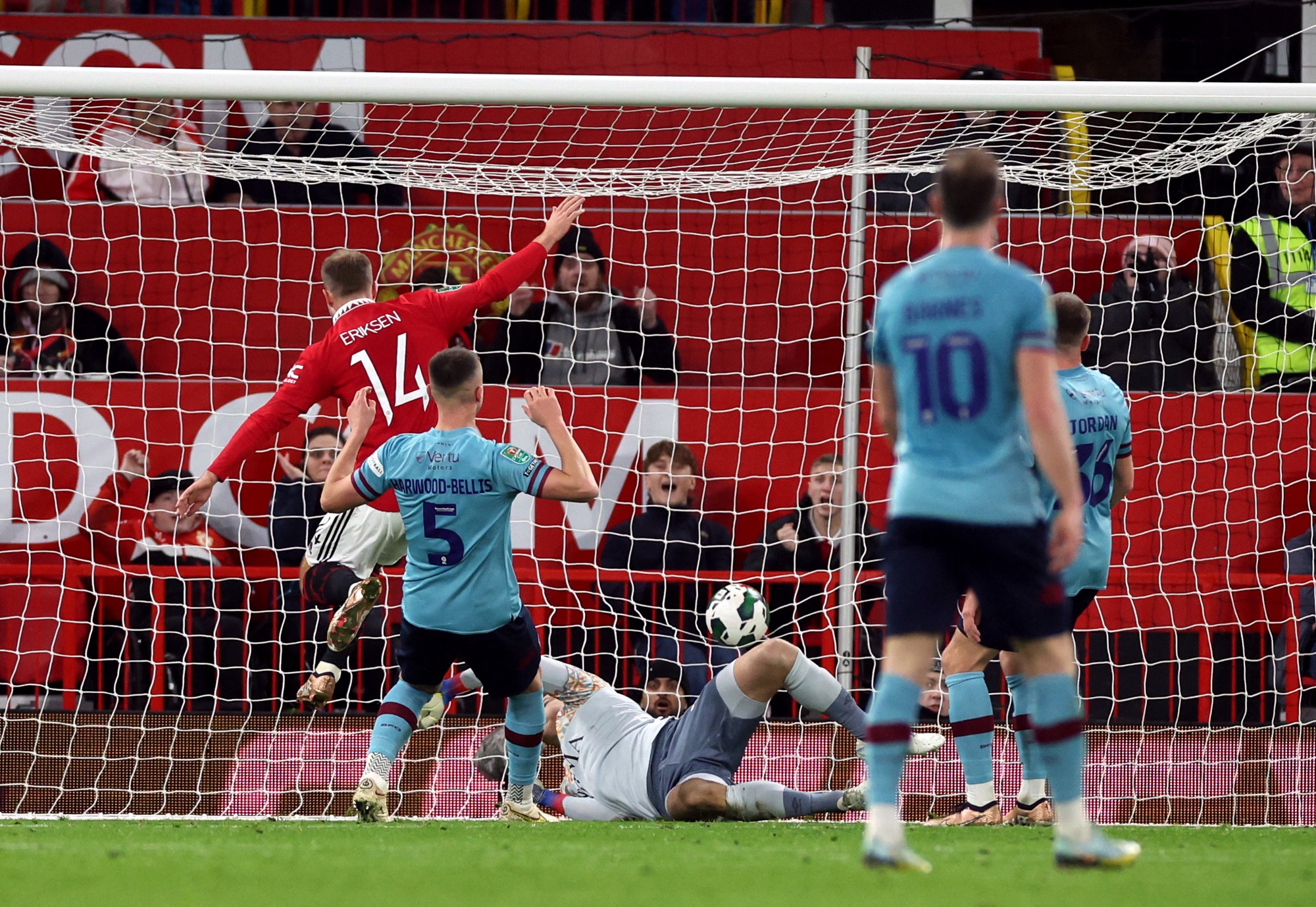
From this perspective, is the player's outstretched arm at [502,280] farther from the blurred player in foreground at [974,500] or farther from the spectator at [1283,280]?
the spectator at [1283,280]

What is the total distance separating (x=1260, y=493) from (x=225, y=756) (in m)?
6.00

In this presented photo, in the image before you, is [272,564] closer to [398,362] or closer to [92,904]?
[398,362]

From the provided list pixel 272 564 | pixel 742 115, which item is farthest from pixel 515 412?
pixel 742 115

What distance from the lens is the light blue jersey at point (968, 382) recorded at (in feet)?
10.8

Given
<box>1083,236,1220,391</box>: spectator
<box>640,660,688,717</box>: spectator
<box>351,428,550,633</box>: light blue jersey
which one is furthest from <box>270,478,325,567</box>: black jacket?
<box>1083,236,1220,391</box>: spectator

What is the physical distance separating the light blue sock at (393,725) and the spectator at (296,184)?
4.67m

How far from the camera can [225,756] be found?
717cm

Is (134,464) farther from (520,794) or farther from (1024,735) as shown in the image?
(1024,735)

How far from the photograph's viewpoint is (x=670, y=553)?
816cm

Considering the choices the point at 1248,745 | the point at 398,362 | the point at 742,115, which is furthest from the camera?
the point at 742,115

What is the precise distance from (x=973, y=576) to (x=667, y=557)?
15.8 ft

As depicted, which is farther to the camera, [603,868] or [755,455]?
[755,455]

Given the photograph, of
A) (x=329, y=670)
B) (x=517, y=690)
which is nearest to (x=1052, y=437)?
(x=517, y=690)

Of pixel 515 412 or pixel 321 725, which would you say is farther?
pixel 515 412
